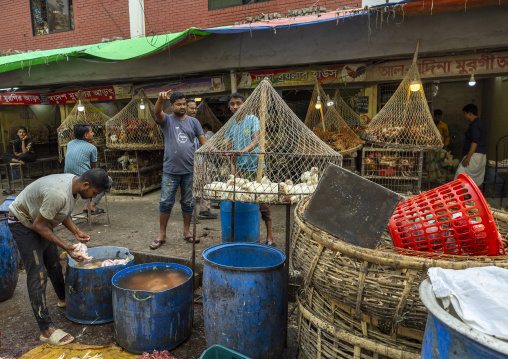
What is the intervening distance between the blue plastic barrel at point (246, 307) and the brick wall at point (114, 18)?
22.2ft

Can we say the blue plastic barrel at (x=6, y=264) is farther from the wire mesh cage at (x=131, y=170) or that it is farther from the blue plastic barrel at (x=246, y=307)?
the wire mesh cage at (x=131, y=170)

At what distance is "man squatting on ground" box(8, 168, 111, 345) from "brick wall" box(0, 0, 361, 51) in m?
6.38

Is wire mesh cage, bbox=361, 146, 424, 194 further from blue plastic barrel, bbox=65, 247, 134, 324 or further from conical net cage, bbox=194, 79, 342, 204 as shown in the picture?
blue plastic barrel, bbox=65, 247, 134, 324

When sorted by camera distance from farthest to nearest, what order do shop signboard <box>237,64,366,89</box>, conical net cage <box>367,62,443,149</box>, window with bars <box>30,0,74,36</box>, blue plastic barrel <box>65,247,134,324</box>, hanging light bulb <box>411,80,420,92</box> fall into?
window with bars <box>30,0,74,36</box>
shop signboard <box>237,64,366,89</box>
conical net cage <box>367,62,443,149</box>
hanging light bulb <box>411,80,420,92</box>
blue plastic barrel <box>65,247,134,324</box>

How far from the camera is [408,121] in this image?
588cm

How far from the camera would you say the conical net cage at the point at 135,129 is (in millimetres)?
8250

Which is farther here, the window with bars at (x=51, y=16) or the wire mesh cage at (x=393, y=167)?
the window with bars at (x=51, y=16)

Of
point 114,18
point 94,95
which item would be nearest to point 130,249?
point 94,95

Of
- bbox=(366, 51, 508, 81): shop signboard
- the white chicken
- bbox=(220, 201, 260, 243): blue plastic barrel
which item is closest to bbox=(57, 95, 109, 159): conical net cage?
bbox=(220, 201, 260, 243): blue plastic barrel

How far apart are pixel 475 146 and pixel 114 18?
956cm

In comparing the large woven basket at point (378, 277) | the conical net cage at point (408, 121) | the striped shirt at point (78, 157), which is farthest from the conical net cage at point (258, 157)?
the striped shirt at point (78, 157)

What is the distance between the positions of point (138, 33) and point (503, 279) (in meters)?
10.0

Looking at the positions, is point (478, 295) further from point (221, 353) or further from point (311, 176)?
point (311, 176)

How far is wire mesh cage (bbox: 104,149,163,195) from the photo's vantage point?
8.55 m
